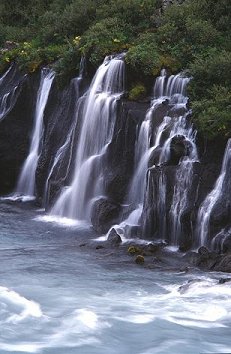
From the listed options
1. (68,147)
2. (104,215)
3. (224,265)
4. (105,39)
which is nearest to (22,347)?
(224,265)

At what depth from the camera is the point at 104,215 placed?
760 inches

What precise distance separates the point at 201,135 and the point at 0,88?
40.4 feet

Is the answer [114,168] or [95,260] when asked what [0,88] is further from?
[95,260]

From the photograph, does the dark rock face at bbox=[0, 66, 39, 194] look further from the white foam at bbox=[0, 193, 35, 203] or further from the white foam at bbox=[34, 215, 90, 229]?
the white foam at bbox=[34, 215, 90, 229]

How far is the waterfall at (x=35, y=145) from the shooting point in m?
25.1

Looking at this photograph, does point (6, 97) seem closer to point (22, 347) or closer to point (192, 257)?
point (192, 257)

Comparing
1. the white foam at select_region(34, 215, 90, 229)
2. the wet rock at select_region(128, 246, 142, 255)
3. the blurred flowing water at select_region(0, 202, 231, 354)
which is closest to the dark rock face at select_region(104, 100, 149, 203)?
the white foam at select_region(34, 215, 90, 229)

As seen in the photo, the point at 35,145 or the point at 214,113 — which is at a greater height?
the point at 214,113

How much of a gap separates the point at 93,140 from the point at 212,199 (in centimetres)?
622

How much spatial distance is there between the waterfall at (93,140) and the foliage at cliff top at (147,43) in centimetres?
66

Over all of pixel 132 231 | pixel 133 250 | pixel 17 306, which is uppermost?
pixel 132 231

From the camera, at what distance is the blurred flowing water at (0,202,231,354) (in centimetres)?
1081

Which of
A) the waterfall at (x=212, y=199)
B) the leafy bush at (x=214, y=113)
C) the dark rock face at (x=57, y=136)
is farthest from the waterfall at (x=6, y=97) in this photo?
the waterfall at (x=212, y=199)

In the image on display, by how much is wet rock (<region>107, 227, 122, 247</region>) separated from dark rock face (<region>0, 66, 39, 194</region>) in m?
8.67
